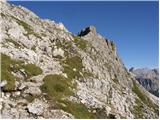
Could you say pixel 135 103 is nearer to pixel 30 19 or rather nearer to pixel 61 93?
pixel 61 93

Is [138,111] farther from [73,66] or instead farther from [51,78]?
[51,78]

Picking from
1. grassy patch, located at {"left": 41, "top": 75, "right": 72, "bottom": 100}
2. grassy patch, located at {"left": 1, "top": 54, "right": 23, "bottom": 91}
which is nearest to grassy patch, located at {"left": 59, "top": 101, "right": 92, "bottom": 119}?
grassy patch, located at {"left": 41, "top": 75, "right": 72, "bottom": 100}

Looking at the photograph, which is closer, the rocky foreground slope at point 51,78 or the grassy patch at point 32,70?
the rocky foreground slope at point 51,78

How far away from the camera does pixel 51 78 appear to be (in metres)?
65.0

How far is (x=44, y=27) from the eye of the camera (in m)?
107

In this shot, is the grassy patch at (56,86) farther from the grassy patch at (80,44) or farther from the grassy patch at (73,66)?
the grassy patch at (80,44)

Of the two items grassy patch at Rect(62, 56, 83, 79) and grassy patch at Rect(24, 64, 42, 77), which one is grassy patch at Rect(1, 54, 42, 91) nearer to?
grassy patch at Rect(24, 64, 42, 77)

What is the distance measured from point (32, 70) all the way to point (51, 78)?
403 cm

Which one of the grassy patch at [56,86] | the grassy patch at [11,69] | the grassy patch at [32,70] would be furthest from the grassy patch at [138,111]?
the grassy patch at [11,69]

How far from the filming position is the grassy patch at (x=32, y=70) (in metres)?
63.8

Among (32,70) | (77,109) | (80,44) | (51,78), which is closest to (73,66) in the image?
(51,78)

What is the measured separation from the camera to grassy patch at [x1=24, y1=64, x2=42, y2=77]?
209ft

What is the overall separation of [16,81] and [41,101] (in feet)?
23.1

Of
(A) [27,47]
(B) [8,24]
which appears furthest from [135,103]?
(B) [8,24]
